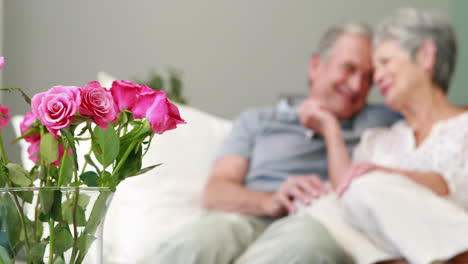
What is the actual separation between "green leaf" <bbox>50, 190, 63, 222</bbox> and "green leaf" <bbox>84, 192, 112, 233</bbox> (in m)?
0.02

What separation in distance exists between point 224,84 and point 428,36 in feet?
4.61

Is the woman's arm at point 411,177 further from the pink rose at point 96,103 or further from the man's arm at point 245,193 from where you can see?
the pink rose at point 96,103

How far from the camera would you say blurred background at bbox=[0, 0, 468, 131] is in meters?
2.57

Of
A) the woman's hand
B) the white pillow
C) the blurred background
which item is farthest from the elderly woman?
the blurred background

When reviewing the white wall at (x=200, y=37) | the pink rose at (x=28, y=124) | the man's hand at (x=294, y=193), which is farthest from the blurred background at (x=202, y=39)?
the pink rose at (x=28, y=124)

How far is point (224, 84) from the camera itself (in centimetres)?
283

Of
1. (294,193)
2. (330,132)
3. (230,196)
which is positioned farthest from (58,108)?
(330,132)

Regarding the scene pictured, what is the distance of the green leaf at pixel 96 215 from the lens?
0.42 metres

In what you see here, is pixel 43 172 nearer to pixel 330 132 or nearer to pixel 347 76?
pixel 330 132

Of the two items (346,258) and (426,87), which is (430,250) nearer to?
(346,258)

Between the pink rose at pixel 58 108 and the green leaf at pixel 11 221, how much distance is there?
66 millimetres

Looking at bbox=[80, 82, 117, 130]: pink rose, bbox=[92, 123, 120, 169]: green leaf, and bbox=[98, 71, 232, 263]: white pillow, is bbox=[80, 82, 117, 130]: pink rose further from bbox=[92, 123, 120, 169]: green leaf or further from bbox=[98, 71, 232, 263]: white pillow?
bbox=[98, 71, 232, 263]: white pillow

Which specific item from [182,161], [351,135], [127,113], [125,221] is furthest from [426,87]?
[127,113]

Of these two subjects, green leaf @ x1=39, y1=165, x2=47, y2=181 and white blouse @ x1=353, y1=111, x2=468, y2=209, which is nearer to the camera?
green leaf @ x1=39, y1=165, x2=47, y2=181
